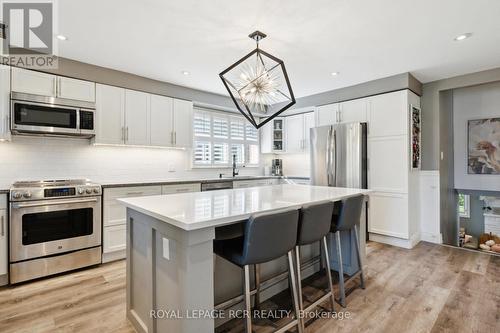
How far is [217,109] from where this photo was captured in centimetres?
506

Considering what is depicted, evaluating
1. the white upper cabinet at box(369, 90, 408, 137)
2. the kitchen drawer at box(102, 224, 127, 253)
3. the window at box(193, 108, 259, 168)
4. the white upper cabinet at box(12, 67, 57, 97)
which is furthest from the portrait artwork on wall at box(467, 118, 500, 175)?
the white upper cabinet at box(12, 67, 57, 97)

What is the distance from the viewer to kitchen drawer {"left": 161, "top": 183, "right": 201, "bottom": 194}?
367 cm

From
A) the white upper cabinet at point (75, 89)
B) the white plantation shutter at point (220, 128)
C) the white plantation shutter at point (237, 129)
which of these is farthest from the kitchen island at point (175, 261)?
the white plantation shutter at point (237, 129)

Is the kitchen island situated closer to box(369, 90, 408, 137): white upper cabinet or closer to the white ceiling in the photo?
the white ceiling

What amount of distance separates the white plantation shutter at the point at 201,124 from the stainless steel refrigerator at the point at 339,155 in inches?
77.8

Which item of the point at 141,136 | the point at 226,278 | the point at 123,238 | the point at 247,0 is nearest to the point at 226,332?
the point at 226,278

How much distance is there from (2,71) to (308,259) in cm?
386

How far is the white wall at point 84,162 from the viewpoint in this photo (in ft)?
10.1

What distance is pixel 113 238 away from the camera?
325cm

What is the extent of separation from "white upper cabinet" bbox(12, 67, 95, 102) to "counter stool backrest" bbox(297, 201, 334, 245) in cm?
312

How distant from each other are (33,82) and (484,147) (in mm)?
6413

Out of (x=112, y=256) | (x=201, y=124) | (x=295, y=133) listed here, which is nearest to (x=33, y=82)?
(x=112, y=256)

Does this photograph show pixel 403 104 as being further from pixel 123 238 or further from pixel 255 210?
pixel 123 238

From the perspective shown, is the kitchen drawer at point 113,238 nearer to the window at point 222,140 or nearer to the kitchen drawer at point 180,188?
the kitchen drawer at point 180,188
